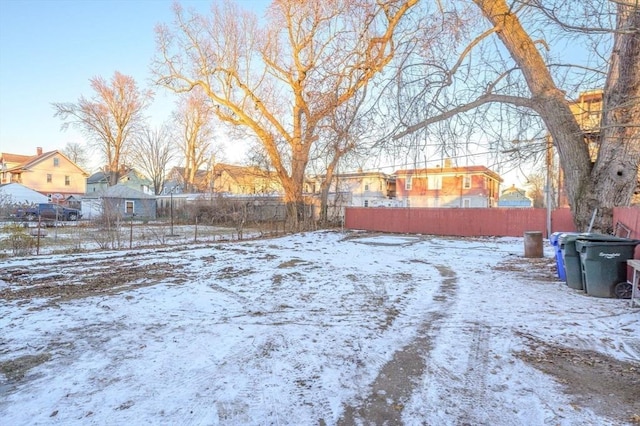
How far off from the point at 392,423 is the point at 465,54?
6.95 m

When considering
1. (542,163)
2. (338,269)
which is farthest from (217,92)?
(542,163)

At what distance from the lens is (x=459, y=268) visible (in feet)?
29.7

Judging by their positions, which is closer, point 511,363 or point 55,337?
point 511,363

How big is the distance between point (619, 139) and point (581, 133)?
0.61 metres

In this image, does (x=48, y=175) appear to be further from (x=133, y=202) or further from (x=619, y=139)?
(x=619, y=139)

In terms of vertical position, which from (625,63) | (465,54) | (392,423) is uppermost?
(465,54)

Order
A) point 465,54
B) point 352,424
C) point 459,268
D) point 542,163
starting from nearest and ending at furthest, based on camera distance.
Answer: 1. point 352,424
2. point 465,54
3. point 542,163
4. point 459,268

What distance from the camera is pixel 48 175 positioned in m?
42.2

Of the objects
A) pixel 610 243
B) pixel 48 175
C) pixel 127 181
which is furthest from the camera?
pixel 127 181

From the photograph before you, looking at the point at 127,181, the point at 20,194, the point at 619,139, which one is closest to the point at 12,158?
the point at 127,181

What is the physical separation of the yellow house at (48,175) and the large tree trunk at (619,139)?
45906 millimetres

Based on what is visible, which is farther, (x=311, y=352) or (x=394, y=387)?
(x=311, y=352)

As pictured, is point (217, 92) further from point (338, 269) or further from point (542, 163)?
point (542, 163)

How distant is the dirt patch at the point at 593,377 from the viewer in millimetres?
2727
